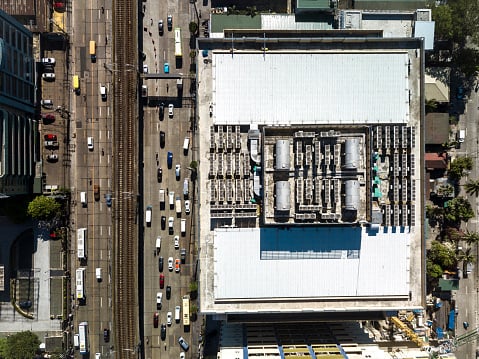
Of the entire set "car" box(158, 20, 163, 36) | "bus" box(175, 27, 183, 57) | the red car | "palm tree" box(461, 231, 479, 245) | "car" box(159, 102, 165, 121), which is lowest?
"palm tree" box(461, 231, 479, 245)

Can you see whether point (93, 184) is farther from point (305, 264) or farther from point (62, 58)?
point (305, 264)

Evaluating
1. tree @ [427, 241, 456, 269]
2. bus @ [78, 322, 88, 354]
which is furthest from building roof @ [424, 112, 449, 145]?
bus @ [78, 322, 88, 354]

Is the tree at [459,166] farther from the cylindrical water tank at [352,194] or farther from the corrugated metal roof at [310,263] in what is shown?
the cylindrical water tank at [352,194]

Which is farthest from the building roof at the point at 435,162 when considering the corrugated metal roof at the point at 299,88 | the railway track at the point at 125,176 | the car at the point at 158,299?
the car at the point at 158,299

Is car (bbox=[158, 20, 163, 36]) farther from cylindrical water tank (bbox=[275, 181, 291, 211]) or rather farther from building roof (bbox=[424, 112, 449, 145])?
building roof (bbox=[424, 112, 449, 145])

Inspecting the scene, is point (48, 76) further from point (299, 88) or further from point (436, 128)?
point (436, 128)
